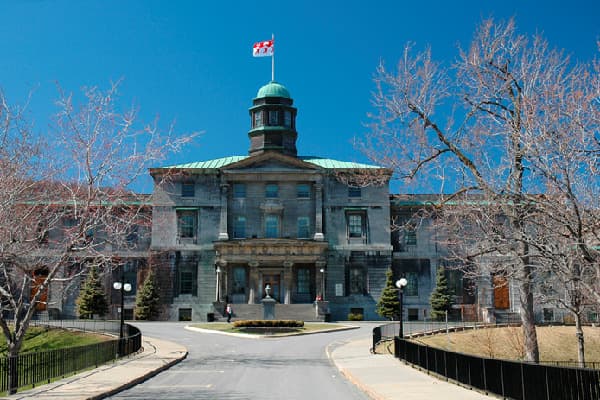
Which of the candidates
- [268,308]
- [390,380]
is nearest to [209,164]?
[268,308]

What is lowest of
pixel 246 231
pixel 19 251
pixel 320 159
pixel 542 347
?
pixel 542 347

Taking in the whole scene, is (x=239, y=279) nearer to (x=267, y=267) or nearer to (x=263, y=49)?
(x=267, y=267)

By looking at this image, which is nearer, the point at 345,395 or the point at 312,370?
the point at 345,395

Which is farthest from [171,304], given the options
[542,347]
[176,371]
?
[176,371]

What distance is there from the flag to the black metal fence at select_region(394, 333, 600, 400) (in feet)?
162

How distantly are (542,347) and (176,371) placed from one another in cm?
2669

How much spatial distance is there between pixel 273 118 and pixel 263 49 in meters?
6.97

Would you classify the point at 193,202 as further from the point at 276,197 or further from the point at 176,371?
the point at 176,371

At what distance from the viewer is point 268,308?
5253cm

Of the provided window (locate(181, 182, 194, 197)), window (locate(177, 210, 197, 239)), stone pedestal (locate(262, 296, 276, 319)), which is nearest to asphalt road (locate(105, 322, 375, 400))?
stone pedestal (locate(262, 296, 276, 319))

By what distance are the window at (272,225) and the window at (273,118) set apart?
1129cm

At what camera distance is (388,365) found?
2517 cm

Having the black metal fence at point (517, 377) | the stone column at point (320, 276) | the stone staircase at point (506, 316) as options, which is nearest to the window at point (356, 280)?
the stone column at point (320, 276)

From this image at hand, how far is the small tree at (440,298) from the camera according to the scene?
199ft
